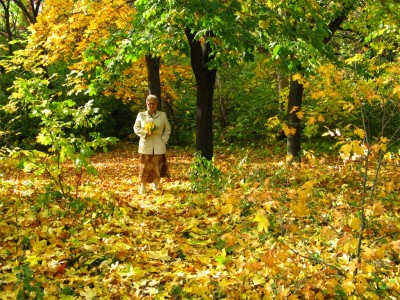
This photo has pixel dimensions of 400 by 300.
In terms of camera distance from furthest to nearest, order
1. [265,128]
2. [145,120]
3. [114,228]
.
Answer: [265,128] < [145,120] < [114,228]

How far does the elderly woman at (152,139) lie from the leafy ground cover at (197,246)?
1.48 ft

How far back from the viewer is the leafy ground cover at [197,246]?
3223mm

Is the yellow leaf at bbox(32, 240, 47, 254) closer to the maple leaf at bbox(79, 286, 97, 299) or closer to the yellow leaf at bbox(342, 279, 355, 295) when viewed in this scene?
the maple leaf at bbox(79, 286, 97, 299)

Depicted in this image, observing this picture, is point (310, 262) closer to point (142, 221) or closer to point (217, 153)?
point (142, 221)

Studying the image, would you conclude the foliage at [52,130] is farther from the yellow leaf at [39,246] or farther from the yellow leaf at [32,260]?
the yellow leaf at [32,260]

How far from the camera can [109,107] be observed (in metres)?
16.8

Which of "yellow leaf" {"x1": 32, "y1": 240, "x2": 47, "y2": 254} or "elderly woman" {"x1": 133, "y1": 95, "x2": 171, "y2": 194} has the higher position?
"elderly woman" {"x1": 133, "y1": 95, "x2": 171, "y2": 194}

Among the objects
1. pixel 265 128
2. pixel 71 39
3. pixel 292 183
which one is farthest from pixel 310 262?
pixel 265 128

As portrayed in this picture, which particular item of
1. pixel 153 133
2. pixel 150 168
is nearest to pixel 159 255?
pixel 150 168

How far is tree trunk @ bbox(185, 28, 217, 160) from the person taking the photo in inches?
297

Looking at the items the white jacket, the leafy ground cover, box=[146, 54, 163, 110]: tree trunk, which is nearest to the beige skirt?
the white jacket

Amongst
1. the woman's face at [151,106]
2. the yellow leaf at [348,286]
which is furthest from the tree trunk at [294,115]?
the yellow leaf at [348,286]

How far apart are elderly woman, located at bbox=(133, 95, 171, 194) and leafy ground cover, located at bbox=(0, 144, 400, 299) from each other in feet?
1.48

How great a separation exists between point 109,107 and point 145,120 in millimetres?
10779
